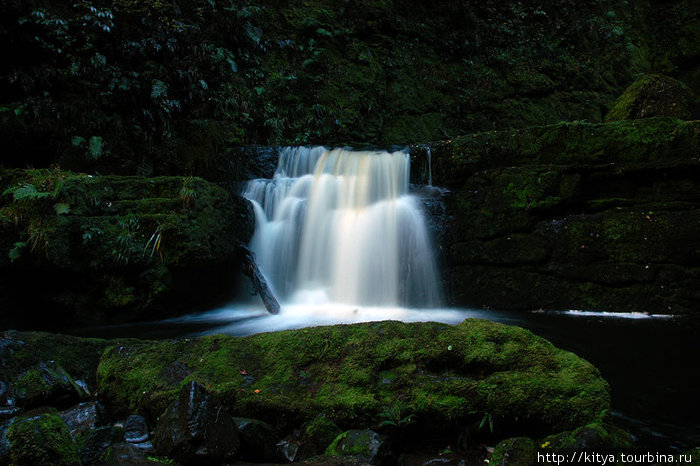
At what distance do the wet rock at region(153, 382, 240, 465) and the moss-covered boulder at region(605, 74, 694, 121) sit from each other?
9936 millimetres

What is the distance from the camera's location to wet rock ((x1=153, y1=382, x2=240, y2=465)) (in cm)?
194

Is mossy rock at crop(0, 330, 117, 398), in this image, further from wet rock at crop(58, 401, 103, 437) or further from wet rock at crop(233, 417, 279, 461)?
wet rock at crop(233, 417, 279, 461)

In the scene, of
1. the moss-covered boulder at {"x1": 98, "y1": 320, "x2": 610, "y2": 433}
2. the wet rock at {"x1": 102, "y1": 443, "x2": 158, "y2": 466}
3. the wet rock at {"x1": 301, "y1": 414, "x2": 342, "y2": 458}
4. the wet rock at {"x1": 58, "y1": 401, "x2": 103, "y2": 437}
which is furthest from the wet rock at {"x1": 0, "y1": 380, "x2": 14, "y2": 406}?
the wet rock at {"x1": 301, "y1": 414, "x2": 342, "y2": 458}

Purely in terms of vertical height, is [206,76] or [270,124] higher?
[206,76]

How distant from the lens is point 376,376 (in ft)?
8.39

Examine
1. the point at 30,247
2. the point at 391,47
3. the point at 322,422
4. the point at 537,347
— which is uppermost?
the point at 391,47

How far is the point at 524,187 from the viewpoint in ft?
21.8

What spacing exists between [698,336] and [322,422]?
16.5ft

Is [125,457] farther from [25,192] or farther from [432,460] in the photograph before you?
[25,192]

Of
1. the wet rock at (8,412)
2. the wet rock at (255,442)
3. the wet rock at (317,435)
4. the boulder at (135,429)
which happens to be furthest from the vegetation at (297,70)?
the wet rock at (317,435)

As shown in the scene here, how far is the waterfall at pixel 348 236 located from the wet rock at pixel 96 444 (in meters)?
4.90

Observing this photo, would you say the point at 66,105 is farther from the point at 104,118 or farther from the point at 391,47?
the point at 391,47

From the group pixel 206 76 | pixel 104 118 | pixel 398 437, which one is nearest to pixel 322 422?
pixel 398 437

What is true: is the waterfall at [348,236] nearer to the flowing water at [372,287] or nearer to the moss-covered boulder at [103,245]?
the flowing water at [372,287]
